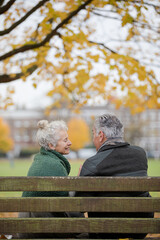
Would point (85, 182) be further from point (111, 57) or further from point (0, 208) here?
point (111, 57)

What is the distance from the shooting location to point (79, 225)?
235 centimetres

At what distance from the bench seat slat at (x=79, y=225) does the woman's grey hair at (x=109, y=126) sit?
0.80 metres

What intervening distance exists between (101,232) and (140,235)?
0.40m

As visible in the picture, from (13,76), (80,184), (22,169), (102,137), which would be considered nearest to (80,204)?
(80,184)

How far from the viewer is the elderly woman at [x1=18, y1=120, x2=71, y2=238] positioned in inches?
111

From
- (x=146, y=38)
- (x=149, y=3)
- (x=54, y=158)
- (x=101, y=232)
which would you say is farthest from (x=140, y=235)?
(x=146, y=38)

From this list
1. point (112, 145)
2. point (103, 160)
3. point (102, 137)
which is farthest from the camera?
point (102, 137)

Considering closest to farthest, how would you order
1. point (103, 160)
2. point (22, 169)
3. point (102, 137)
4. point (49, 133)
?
point (103, 160) < point (102, 137) < point (49, 133) < point (22, 169)

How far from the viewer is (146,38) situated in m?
8.13

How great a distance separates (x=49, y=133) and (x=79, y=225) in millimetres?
1309

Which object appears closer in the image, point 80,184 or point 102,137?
point 80,184

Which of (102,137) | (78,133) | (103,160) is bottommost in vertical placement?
(78,133)

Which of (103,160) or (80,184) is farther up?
(103,160)

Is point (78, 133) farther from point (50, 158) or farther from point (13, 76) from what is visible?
point (50, 158)
